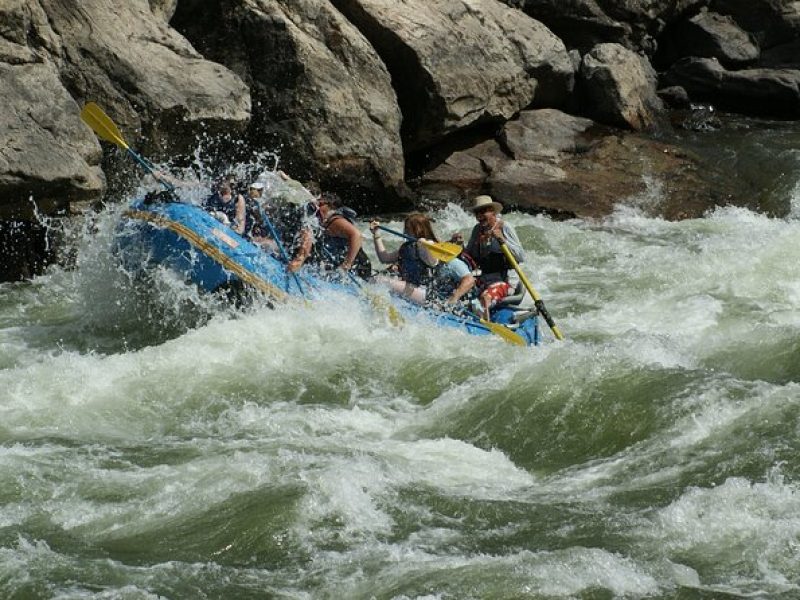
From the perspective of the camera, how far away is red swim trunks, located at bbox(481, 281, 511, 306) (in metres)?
9.84

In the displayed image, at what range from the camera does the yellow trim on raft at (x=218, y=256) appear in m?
8.84

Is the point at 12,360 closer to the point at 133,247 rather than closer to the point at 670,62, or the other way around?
the point at 133,247

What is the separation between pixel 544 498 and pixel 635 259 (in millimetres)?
6766

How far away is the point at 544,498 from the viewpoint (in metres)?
6.24

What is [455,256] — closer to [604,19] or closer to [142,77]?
[142,77]

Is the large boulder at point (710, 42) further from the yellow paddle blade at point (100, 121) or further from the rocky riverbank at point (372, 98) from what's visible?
the yellow paddle blade at point (100, 121)

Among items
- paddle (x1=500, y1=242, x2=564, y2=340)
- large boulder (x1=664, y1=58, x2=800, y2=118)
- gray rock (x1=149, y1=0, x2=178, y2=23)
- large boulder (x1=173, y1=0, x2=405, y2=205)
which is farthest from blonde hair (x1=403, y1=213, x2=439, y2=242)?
large boulder (x1=664, y1=58, x2=800, y2=118)

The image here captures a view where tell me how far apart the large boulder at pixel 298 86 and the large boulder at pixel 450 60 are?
3.45ft

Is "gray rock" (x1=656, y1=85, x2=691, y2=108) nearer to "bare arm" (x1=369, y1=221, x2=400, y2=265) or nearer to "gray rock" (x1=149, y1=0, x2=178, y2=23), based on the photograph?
"gray rock" (x1=149, y1=0, x2=178, y2=23)

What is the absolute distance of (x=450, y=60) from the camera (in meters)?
14.8

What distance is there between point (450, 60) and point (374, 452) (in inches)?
348

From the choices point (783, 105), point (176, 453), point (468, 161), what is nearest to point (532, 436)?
point (176, 453)

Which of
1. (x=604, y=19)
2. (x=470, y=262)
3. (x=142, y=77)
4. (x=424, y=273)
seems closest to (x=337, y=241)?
(x=424, y=273)

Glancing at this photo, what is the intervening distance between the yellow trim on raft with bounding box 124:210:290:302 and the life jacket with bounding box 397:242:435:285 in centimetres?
119
